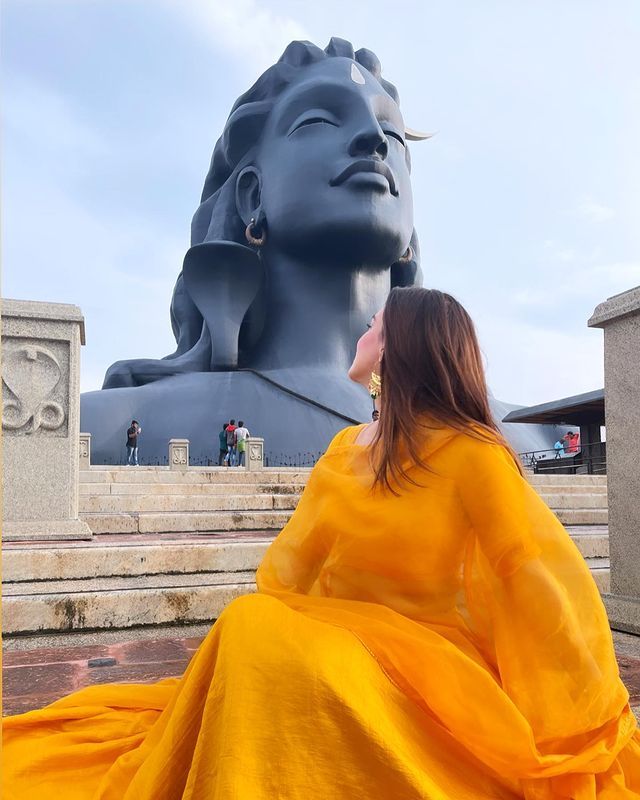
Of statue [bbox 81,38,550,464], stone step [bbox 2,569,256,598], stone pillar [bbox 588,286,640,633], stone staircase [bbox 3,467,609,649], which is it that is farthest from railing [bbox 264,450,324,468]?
stone pillar [bbox 588,286,640,633]

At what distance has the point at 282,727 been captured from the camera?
4.10ft

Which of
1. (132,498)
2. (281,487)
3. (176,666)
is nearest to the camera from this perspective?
(176,666)

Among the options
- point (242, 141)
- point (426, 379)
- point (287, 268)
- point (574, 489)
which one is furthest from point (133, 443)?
point (426, 379)

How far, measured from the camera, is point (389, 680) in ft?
4.56

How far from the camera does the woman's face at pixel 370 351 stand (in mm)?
1789

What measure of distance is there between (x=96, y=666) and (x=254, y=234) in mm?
15560

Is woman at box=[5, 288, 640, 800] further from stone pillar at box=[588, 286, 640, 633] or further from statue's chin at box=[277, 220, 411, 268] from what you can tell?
statue's chin at box=[277, 220, 411, 268]

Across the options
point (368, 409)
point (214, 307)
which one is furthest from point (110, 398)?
point (368, 409)

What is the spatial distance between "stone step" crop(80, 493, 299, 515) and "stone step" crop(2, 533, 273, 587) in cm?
296

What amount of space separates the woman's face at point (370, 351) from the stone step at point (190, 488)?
7103 mm

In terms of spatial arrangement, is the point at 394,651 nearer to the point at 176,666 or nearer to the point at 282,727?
the point at 282,727

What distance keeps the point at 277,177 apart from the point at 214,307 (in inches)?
138

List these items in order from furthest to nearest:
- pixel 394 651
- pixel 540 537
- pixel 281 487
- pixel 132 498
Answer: pixel 281 487
pixel 132 498
pixel 540 537
pixel 394 651

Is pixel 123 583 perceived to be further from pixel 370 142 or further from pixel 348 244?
pixel 370 142
